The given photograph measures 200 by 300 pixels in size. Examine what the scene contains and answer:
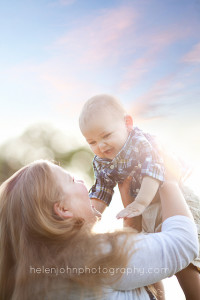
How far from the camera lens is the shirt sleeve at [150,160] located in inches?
77.1

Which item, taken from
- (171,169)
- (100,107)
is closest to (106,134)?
(100,107)

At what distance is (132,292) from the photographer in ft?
4.73

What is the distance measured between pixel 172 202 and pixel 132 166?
493mm

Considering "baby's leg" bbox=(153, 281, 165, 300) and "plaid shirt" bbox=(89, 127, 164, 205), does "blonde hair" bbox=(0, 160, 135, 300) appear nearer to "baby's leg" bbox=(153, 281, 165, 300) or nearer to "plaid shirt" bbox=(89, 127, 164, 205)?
"plaid shirt" bbox=(89, 127, 164, 205)

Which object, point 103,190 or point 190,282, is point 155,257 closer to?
point 190,282

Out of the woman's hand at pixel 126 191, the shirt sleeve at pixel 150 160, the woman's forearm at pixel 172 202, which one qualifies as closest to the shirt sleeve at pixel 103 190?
the woman's hand at pixel 126 191

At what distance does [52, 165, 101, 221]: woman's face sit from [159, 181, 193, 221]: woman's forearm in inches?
15.1

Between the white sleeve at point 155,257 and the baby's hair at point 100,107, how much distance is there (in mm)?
948

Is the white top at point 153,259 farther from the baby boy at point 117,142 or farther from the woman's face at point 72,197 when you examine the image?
the baby boy at point 117,142

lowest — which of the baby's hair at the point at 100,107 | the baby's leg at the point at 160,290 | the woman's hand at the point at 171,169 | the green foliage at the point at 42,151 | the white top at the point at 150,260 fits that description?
the baby's leg at the point at 160,290

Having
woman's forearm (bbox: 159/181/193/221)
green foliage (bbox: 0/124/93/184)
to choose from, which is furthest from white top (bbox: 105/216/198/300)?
green foliage (bbox: 0/124/93/184)

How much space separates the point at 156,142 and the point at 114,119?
318 millimetres

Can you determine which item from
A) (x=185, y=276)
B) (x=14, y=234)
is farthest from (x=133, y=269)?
(x=185, y=276)

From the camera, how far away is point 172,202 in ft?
5.62
